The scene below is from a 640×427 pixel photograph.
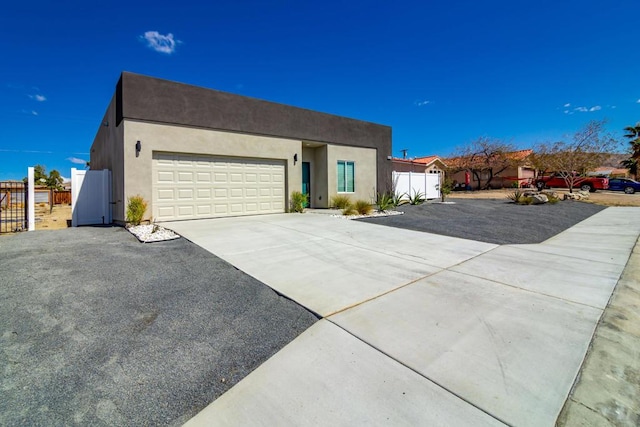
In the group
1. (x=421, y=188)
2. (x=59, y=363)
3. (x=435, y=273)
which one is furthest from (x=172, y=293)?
(x=421, y=188)

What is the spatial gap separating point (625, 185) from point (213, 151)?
117 feet

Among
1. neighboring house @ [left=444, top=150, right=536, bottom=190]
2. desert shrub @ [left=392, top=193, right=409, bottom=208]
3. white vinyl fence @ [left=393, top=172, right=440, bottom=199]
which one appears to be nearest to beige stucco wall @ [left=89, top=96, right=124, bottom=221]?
desert shrub @ [left=392, top=193, right=409, bottom=208]

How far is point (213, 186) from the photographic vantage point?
10.7 meters

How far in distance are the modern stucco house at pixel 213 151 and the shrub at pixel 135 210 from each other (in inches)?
9.0

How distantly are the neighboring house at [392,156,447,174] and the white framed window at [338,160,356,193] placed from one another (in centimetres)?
1241

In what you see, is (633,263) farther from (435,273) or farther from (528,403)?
(528,403)

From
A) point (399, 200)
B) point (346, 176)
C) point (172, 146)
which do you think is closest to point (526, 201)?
point (399, 200)

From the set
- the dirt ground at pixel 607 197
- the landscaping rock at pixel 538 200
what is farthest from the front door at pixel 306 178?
the dirt ground at pixel 607 197

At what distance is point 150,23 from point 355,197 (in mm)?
11188

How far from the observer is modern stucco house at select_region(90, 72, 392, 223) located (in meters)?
9.14

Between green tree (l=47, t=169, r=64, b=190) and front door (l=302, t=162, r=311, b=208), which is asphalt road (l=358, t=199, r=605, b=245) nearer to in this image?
front door (l=302, t=162, r=311, b=208)

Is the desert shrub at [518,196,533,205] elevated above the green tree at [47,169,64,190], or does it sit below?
below

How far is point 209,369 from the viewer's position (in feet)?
7.53

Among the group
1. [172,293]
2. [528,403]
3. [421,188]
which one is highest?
[421,188]
